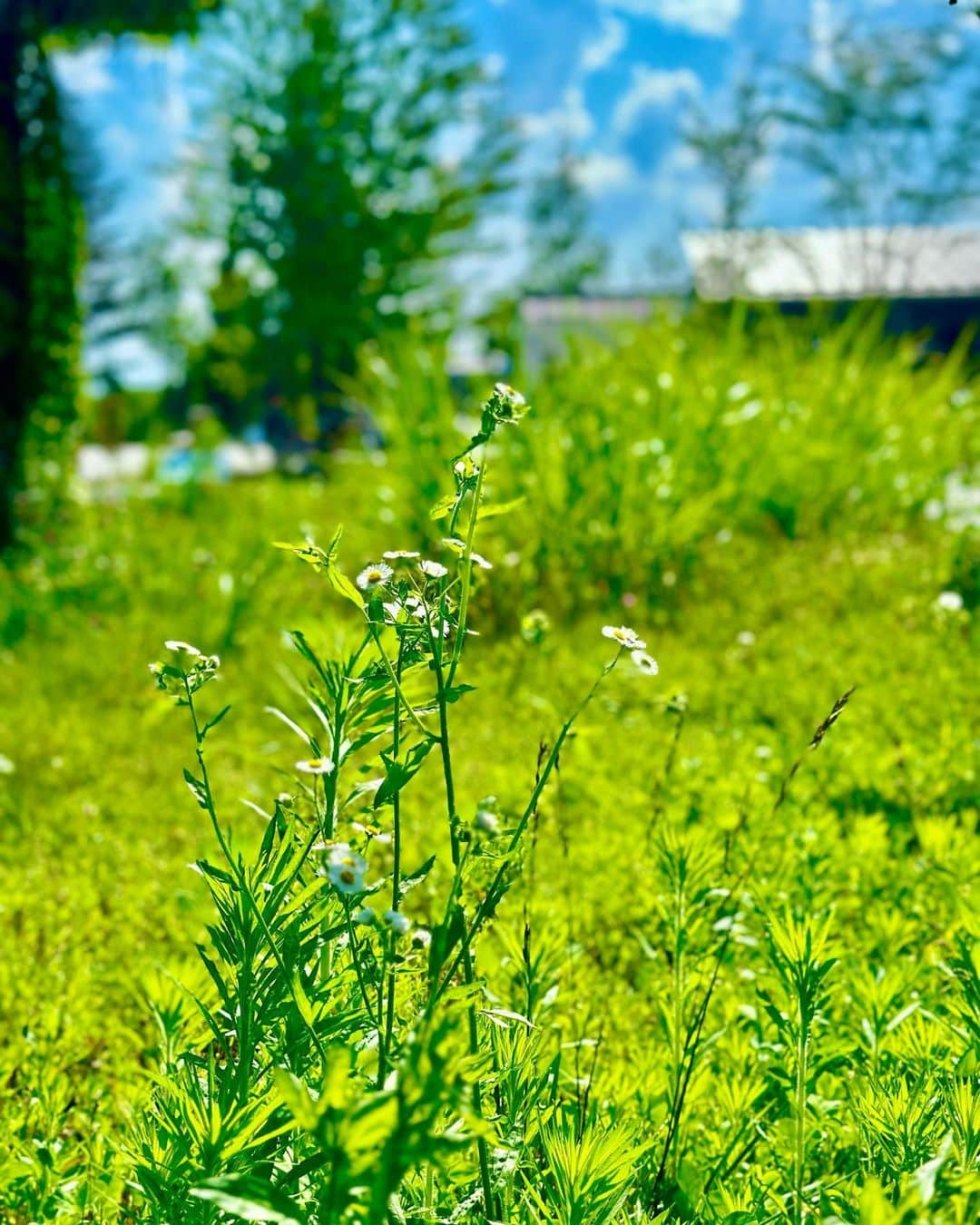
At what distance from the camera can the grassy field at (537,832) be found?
1.35 meters

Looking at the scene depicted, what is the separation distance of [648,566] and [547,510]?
57 centimetres

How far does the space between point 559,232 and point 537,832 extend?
62687 mm

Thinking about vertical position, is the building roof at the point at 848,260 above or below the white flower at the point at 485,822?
above

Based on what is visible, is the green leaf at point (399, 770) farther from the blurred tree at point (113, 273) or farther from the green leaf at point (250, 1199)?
the blurred tree at point (113, 273)

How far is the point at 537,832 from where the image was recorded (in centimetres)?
338

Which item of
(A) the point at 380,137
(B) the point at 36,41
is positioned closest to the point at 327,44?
(A) the point at 380,137

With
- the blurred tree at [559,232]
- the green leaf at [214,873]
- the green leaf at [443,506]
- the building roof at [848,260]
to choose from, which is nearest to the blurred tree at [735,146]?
the building roof at [848,260]

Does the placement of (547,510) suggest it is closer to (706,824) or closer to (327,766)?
(706,824)

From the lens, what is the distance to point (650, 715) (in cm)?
432

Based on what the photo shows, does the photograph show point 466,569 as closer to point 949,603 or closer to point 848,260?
point 949,603

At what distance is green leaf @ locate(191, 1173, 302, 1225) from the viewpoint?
1.00m

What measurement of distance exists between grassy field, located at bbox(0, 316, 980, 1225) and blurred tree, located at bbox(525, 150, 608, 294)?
5587 cm

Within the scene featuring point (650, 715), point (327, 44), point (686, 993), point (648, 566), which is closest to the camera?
point (686, 993)

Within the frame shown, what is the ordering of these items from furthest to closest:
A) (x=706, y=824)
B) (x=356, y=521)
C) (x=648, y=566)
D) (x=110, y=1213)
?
(x=356, y=521) < (x=648, y=566) < (x=706, y=824) < (x=110, y=1213)
